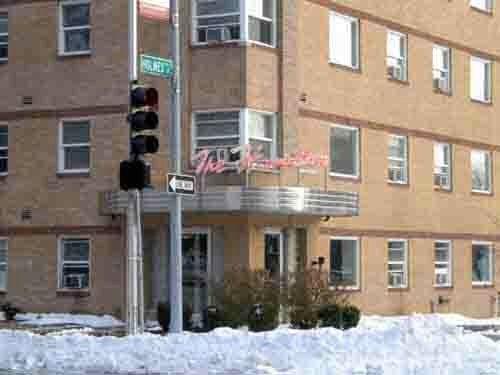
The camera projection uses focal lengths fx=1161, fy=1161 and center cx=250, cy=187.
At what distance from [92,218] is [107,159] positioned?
1.64 metres

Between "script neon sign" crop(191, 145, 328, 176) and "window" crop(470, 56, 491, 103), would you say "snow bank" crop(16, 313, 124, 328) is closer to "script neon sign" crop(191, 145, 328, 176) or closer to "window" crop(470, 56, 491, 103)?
"script neon sign" crop(191, 145, 328, 176)

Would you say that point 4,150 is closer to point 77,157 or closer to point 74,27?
point 77,157

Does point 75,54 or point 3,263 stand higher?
point 75,54

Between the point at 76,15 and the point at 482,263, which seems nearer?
the point at 76,15

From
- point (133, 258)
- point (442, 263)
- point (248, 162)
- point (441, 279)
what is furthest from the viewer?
point (442, 263)

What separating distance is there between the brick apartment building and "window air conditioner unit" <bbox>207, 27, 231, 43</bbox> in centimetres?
4

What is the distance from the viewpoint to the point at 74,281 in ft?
103

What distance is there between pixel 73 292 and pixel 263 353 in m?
14.3

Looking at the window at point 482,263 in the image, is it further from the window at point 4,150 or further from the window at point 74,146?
the window at point 4,150

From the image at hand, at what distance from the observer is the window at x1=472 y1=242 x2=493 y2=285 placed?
39.6 m

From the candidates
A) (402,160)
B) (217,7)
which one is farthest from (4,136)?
(402,160)

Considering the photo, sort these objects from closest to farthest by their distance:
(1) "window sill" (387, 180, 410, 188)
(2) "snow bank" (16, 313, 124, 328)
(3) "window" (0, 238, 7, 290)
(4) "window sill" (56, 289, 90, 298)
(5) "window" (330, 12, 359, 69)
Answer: (2) "snow bank" (16, 313, 124, 328), (4) "window sill" (56, 289, 90, 298), (3) "window" (0, 238, 7, 290), (5) "window" (330, 12, 359, 69), (1) "window sill" (387, 180, 410, 188)

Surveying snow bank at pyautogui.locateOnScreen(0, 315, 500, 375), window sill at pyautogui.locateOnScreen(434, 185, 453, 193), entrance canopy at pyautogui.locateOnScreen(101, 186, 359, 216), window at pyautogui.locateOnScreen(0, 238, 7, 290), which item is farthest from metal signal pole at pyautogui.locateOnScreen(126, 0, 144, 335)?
window sill at pyautogui.locateOnScreen(434, 185, 453, 193)

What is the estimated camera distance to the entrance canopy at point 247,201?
92.0ft
